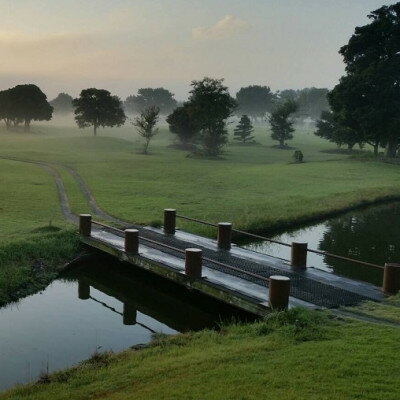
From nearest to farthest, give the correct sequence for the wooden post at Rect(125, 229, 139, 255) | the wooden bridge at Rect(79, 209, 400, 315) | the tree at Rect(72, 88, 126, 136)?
the wooden bridge at Rect(79, 209, 400, 315) < the wooden post at Rect(125, 229, 139, 255) < the tree at Rect(72, 88, 126, 136)

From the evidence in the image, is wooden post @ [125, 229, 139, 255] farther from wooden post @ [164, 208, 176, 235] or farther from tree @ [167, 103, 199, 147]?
tree @ [167, 103, 199, 147]

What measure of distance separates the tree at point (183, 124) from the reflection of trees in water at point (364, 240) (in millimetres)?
51158

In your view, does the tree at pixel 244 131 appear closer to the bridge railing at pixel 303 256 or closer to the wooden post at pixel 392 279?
the bridge railing at pixel 303 256

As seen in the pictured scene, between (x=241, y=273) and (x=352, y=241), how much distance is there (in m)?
12.3

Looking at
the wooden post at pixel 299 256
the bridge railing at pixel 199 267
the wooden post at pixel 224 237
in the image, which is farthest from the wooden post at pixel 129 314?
the wooden post at pixel 299 256

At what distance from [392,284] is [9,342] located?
10843mm

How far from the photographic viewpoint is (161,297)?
1808 centimetres

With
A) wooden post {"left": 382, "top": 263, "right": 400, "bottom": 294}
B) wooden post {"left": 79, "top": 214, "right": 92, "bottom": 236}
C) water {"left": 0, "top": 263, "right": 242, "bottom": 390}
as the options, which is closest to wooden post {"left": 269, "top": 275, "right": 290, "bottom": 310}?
water {"left": 0, "top": 263, "right": 242, "bottom": 390}

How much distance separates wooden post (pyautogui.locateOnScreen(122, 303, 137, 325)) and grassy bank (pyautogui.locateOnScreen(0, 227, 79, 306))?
A: 11.1 feet

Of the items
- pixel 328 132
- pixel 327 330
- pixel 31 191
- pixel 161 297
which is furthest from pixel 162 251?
pixel 328 132

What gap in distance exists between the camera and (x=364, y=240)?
91.9 ft

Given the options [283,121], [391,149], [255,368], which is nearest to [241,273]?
[255,368]

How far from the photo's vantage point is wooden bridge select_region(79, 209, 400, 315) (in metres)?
14.4

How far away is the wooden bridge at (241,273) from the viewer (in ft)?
47.2
